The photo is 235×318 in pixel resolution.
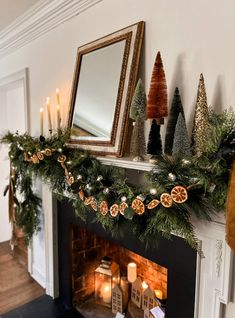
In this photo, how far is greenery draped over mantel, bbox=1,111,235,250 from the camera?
890 millimetres

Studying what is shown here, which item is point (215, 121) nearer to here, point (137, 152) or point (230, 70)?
point (230, 70)

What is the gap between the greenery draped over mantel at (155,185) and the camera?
2.92 ft

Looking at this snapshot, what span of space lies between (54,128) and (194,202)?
1.46 m

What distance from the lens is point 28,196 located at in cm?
238

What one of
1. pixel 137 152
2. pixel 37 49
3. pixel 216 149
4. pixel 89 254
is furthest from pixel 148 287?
pixel 37 49

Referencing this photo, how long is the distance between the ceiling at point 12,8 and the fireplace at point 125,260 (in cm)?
158

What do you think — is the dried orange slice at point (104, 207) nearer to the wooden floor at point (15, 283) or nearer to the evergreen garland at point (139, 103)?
the evergreen garland at point (139, 103)

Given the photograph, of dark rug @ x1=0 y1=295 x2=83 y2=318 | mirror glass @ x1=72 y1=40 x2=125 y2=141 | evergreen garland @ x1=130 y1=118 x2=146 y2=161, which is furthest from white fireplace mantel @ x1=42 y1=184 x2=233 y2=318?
dark rug @ x1=0 y1=295 x2=83 y2=318

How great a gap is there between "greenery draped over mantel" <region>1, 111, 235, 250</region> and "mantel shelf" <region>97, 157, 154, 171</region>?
1.4 inches

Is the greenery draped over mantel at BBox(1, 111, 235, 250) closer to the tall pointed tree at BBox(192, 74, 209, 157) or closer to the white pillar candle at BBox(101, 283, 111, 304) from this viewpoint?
the tall pointed tree at BBox(192, 74, 209, 157)

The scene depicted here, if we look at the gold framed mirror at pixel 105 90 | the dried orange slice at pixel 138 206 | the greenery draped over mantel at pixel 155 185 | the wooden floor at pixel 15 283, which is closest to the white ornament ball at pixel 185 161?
the greenery draped over mantel at pixel 155 185

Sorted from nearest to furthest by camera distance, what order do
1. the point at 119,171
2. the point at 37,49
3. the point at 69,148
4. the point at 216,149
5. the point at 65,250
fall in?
1. the point at 216,149
2. the point at 119,171
3. the point at 69,148
4. the point at 65,250
5. the point at 37,49

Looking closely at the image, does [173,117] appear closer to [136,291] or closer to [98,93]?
[98,93]

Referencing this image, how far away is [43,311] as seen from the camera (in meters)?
2.07
